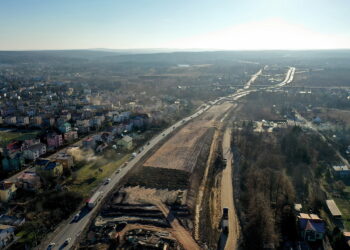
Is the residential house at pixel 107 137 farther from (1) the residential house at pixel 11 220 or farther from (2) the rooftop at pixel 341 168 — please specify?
(2) the rooftop at pixel 341 168

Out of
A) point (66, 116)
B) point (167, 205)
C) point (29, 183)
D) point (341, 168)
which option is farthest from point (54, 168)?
point (341, 168)

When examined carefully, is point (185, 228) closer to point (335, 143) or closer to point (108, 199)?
point (108, 199)

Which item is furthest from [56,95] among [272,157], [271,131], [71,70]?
[71,70]

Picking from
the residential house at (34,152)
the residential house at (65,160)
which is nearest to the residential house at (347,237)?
the residential house at (65,160)

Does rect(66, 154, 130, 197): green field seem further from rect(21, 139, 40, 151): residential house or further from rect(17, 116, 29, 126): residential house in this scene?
rect(17, 116, 29, 126): residential house

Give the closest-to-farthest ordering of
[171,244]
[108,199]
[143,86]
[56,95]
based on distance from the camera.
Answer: [171,244] < [108,199] < [56,95] < [143,86]

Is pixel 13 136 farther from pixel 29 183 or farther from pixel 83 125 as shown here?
pixel 29 183
